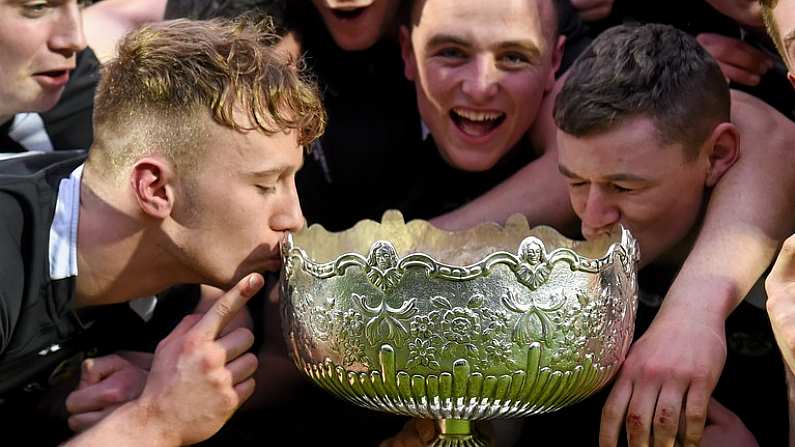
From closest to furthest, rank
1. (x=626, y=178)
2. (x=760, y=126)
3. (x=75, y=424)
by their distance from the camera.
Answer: (x=75, y=424), (x=626, y=178), (x=760, y=126)

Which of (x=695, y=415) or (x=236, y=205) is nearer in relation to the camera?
(x=695, y=415)

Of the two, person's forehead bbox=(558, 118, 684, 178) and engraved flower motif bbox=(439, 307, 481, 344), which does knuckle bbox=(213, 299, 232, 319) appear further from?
person's forehead bbox=(558, 118, 684, 178)

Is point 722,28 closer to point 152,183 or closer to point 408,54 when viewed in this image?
point 408,54

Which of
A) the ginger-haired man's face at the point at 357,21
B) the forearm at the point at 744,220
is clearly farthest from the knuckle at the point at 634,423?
the ginger-haired man's face at the point at 357,21

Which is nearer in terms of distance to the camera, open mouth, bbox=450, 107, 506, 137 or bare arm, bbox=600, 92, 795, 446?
bare arm, bbox=600, 92, 795, 446

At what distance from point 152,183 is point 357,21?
619 mm

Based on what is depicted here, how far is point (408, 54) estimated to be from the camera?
6.82ft

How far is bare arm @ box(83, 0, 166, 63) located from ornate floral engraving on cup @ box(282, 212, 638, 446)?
3.08 ft

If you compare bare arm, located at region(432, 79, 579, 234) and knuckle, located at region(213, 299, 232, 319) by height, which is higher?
knuckle, located at region(213, 299, 232, 319)

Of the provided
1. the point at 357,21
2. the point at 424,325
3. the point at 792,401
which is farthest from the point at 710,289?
the point at 357,21

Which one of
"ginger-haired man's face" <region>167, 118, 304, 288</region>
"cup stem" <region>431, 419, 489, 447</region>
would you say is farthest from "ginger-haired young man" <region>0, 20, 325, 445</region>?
"cup stem" <region>431, 419, 489, 447</region>

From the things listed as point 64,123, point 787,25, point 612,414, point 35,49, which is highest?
→ point 787,25

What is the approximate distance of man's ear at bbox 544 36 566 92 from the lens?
6.57 feet

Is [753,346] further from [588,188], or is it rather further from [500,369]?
[500,369]
